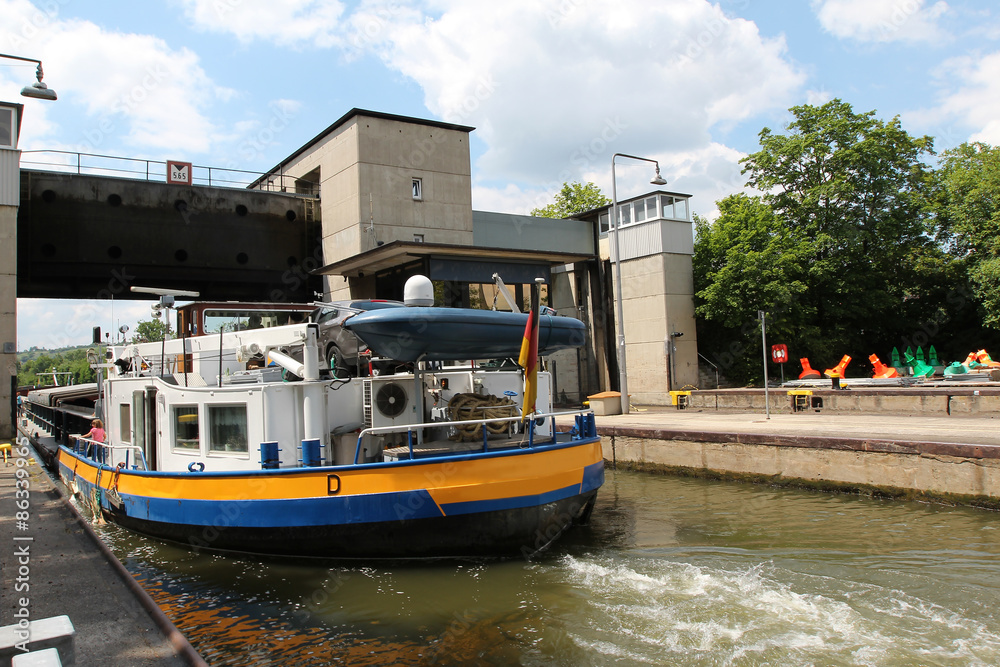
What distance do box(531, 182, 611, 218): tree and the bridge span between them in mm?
24588

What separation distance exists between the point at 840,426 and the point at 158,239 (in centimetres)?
2314

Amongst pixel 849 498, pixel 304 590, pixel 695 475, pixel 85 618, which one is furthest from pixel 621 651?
pixel 695 475

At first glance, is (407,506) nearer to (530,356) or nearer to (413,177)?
(530,356)

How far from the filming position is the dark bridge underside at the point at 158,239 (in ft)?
77.0

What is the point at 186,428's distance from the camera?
33.2 feet

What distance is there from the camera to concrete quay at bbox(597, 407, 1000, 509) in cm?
1066

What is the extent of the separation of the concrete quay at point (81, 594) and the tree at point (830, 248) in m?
24.0

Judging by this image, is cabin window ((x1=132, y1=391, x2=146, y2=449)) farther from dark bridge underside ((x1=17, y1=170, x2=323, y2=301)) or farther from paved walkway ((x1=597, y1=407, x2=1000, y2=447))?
dark bridge underside ((x1=17, y1=170, x2=323, y2=301))

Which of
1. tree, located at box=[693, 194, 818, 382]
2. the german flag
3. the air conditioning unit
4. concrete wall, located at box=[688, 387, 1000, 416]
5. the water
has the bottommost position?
Result: the water

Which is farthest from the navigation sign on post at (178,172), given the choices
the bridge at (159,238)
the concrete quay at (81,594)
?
the concrete quay at (81,594)

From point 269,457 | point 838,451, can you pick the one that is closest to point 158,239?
point 269,457

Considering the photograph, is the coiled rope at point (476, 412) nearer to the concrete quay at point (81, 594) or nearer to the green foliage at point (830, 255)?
the concrete quay at point (81, 594)

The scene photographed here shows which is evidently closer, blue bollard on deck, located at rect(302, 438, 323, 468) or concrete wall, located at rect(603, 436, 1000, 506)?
blue bollard on deck, located at rect(302, 438, 323, 468)

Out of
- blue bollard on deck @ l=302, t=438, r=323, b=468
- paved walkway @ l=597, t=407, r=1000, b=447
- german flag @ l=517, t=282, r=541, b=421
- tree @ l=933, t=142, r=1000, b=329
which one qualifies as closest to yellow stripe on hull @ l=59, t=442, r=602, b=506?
blue bollard on deck @ l=302, t=438, r=323, b=468
